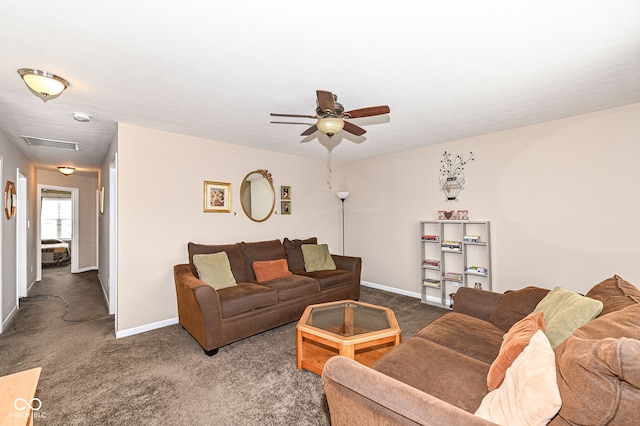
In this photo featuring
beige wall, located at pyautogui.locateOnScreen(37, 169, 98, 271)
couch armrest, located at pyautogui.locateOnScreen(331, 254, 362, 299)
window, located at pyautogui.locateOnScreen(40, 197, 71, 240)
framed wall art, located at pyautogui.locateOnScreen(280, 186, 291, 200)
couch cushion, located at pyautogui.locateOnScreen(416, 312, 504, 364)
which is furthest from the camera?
window, located at pyautogui.locateOnScreen(40, 197, 71, 240)

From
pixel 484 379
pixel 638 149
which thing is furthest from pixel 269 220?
pixel 638 149

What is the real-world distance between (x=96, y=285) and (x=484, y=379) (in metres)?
6.79

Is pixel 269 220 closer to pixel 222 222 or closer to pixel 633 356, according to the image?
pixel 222 222

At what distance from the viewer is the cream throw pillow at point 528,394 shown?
36.8 inches

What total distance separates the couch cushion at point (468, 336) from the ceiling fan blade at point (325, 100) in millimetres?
1892

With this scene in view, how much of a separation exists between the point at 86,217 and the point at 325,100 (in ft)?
26.2

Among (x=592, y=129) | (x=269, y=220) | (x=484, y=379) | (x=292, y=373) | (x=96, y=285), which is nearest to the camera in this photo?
(x=484, y=379)

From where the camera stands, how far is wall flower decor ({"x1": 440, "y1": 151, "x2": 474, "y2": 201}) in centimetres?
419

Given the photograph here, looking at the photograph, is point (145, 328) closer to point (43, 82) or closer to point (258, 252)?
point (258, 252)

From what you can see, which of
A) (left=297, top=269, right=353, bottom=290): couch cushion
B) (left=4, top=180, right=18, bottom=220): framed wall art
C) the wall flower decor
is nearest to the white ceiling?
(left=4, top=180, right=18, bottom=220): framed wall art

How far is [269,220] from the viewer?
15.6 feet

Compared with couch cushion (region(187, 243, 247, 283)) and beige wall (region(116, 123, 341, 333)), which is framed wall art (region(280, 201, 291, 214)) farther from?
couch cushion (region(187, 243, 247, 283))

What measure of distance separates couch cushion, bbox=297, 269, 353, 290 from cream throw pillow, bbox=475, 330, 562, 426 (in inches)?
110

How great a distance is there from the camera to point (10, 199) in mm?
3793
